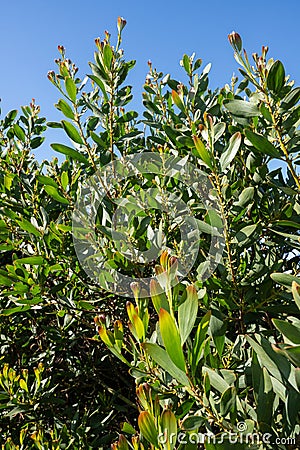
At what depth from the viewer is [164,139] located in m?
2.50

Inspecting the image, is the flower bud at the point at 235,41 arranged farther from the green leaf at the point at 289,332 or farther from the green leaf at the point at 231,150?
the green leaf at the point at 289,332

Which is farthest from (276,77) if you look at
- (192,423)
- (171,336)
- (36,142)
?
(36,142)

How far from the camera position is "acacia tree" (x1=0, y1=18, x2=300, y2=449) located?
1120 mm

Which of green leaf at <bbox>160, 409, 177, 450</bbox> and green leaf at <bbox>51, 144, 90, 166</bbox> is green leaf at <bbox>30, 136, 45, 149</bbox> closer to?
green leaf at <bbox>51, 144, 90, 166</bbox>

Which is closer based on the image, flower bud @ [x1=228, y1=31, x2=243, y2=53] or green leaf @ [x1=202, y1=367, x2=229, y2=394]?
green leaf @ [x1=202, y1=367, x2=229, y2=394]

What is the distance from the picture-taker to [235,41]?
153 cm

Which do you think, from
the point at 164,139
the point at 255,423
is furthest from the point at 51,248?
the point at 255,423

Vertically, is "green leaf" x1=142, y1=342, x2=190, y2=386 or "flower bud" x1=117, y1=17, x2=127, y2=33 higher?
"flower bud" x1=117, y1=17, x2=127, y2=33

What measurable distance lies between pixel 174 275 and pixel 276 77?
739 mm

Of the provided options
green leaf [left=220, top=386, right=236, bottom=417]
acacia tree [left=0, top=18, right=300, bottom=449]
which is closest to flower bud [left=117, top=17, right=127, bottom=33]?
acacia tree [left=0, top=18, right=300, bottom=449]

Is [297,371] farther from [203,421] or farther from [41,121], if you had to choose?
[41,121]

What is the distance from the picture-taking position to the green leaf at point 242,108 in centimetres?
155

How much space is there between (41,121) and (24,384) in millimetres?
1849

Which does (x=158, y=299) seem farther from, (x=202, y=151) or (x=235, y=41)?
(x=235, y=41)
